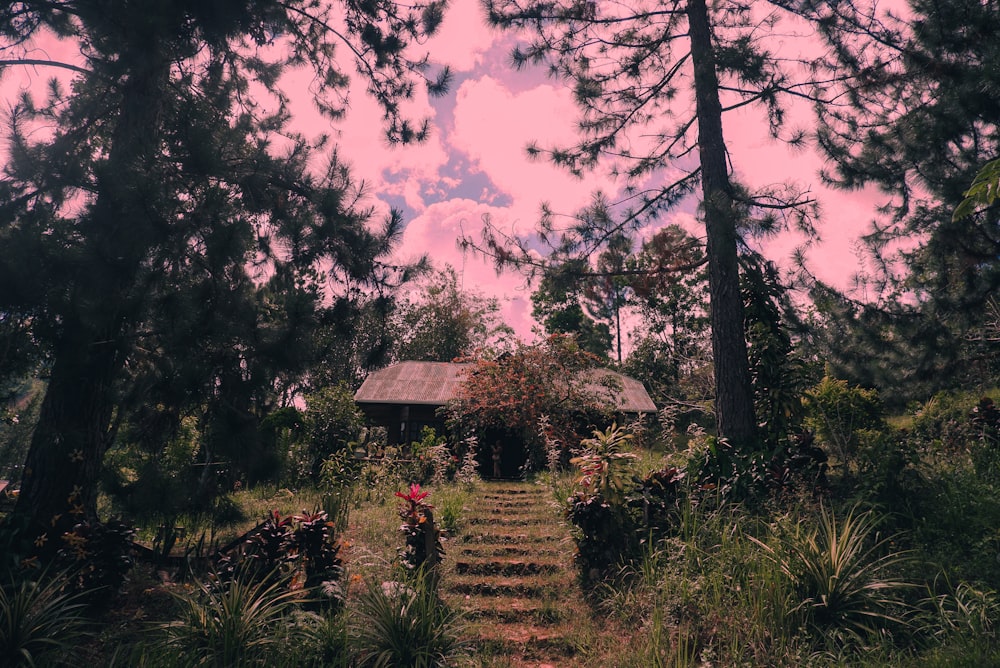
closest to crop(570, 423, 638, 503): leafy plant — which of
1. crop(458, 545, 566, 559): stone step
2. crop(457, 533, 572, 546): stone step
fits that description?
crop(458, 545, 566, 559): stone step

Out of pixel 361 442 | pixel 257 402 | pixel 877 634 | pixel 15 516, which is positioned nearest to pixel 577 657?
pixel 877 634

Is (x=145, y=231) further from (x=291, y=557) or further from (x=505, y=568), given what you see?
(x=505, y=568)

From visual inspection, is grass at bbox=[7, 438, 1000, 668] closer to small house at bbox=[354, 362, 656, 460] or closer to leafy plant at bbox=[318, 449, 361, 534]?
leafy plant at bbox=[318, 449, 361, 534]

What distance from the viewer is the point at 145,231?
4398 mm

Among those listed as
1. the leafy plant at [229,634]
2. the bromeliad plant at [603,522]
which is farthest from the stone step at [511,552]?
the leafy plant at [229,634]

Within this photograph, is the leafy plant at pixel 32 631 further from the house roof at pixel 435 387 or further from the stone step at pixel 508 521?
the house roof at pixel 435 387

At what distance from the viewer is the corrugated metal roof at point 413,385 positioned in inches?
591

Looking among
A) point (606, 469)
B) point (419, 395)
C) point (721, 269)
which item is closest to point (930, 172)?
point (721, 269)

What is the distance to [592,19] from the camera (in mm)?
8500

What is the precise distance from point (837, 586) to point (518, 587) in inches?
118

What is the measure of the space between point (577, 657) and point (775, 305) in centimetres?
566

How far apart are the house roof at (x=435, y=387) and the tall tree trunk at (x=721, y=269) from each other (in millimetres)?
6526

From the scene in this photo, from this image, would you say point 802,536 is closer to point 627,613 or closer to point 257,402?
point 627,613

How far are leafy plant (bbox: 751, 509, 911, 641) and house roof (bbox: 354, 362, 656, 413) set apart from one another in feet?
30.8
